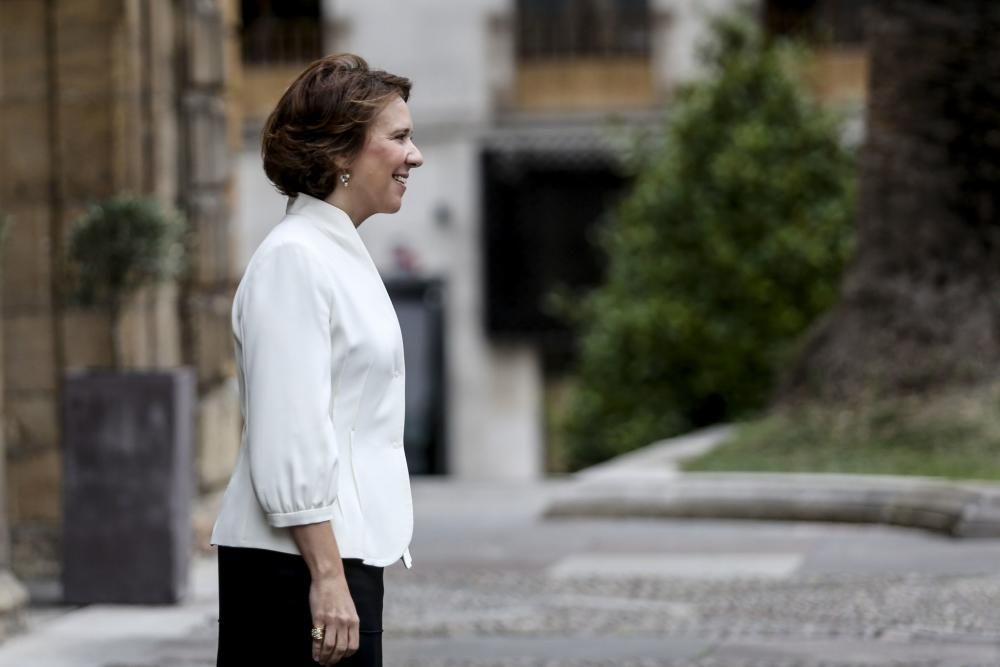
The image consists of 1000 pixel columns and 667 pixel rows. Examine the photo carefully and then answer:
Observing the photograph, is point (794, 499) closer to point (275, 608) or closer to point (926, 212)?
point (926, 212)

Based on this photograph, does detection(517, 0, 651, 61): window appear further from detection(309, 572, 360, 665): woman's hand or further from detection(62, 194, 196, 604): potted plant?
detection(309, 572, 360, 665): woman's hand

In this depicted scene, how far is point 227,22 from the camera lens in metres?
10.7

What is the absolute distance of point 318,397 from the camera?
10.8ft

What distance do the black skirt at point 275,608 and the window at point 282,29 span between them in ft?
76.5

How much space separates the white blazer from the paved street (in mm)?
3649

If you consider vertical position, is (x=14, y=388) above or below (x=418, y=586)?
above

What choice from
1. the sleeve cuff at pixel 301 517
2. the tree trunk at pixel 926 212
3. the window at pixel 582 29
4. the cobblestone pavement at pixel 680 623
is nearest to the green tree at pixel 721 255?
the tree trunk at pixel 926 212

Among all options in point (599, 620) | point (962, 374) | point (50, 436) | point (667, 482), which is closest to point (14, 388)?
point (50, 436)

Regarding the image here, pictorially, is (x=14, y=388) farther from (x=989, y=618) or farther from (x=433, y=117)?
(x=433, y=117)

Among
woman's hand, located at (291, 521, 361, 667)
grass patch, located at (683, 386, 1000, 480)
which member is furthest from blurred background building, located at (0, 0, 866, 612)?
woman's hand, located at (291, 521, 361, 667)

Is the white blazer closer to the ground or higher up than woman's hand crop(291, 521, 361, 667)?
higher up

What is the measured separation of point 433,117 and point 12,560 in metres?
17.1

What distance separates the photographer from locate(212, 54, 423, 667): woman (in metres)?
3.28

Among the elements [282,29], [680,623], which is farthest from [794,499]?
[282,29]
